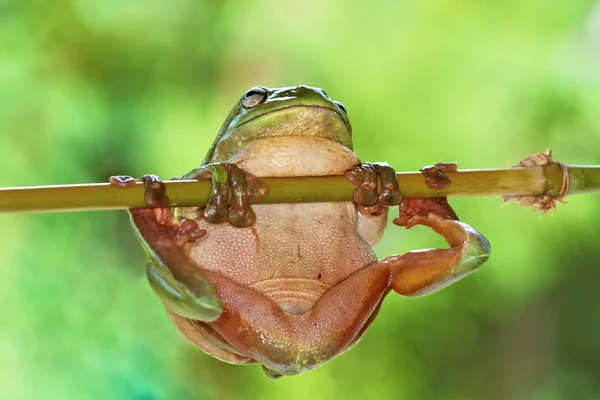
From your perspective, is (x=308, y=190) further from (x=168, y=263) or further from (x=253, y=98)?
(x=253, y=98)

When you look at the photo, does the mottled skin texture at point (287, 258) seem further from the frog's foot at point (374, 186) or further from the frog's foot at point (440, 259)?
the frog's foot at point (374, 186)

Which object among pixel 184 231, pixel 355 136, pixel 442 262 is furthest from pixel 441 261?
pixel 355 136

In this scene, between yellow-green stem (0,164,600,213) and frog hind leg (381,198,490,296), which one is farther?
frog hind leg (381,198,490,296)

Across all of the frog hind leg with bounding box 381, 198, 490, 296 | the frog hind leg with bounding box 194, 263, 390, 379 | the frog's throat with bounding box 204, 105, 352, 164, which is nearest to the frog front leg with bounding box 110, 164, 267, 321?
the frog hind leg with bounding box 194, 263, 390, 379

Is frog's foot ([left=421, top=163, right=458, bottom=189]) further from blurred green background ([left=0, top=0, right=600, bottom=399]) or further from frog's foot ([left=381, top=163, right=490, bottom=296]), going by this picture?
blurred green background ([left=0, top=0, right=600, bottom=399])

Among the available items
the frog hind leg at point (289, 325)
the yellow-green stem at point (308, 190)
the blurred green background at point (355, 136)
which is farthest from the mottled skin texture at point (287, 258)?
the blurred green background at point (355, 136)

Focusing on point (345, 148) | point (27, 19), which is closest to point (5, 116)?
point (27, 19)

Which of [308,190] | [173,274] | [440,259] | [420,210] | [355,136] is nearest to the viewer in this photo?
[173,274]
